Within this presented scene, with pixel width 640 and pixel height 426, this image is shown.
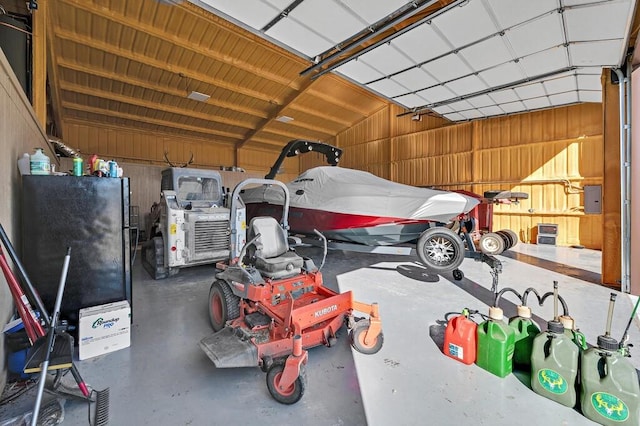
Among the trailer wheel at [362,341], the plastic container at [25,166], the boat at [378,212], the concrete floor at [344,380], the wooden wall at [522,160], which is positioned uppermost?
the wooden wall at [522,160]

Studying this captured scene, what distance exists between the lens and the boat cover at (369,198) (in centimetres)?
443

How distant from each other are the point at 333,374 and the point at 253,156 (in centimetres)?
1403

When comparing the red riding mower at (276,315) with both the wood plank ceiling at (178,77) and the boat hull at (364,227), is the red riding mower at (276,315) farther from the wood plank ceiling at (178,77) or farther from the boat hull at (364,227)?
the wood plank ceiling at (178,77)

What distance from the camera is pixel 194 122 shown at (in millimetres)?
11516

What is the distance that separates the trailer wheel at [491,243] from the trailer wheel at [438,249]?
2746 millimetres

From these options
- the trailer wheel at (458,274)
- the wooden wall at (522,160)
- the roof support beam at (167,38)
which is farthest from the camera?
the wooden wall at (522,160)

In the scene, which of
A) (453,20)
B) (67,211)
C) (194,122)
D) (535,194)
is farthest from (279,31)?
(535,194)

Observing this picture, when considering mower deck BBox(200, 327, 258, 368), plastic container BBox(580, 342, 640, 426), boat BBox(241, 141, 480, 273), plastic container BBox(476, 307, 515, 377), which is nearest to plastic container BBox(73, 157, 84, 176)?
mower deck BBox(200, 327, 258, 368)

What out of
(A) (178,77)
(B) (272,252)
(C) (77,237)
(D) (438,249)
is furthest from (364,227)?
(A) (178,77)

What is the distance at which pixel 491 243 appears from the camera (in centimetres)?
628

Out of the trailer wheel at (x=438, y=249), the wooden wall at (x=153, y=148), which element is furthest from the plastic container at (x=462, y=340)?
the wooden wall at (x=153, y=148)

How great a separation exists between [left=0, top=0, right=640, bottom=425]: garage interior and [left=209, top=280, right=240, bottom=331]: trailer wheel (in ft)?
0.84

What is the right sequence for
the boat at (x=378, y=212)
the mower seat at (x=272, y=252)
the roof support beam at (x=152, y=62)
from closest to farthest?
the mower seat at (x=272, y=252)
the boat at (x=378, y=212)
the roof support beam at (x=152, y=62)

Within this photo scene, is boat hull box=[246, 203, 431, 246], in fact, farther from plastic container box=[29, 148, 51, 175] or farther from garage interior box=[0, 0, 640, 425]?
plastic container box=[29, 148, 51, 175]
